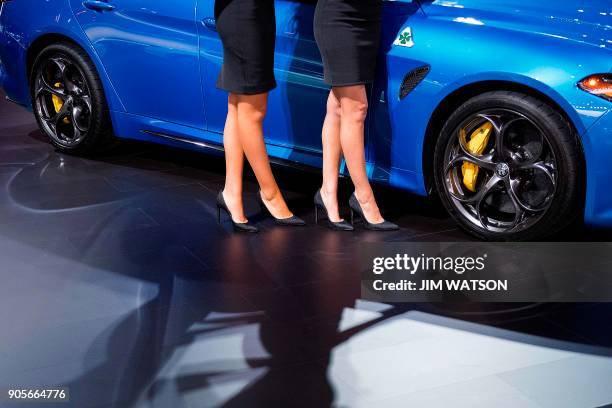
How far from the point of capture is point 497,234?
182 inches

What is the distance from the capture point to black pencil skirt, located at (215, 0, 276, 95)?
180 inches

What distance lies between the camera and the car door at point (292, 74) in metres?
4.89

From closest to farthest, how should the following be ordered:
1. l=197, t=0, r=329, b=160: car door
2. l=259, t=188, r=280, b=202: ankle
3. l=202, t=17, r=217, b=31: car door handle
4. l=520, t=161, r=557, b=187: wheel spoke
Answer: l=520, t=161, r=557, b=187: wheel spoke → l=197, t=0, r=329, b=160: car door → l=259, t=188, r=280, b=202: ankle → l=202, t=17, r=217, b=31: car door handle

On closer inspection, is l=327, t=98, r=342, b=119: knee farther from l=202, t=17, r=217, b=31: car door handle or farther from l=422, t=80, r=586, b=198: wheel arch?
l=202, t=17, r=217, b=31: car door handle

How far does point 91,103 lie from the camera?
5.95 metres

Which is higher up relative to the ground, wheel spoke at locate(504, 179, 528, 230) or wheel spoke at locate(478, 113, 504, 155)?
wheel spoke at locate(478, 113, 504, 155)

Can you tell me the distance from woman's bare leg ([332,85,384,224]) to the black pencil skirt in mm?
333

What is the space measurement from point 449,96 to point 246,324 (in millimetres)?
1441

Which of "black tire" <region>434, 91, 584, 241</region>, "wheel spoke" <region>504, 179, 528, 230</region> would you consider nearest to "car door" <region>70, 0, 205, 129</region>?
"black tire" <region>434, 91, 584, 241</region>

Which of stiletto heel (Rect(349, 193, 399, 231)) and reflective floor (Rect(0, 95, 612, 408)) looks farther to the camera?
stiletto heel (Rect(349, 193, 399, 231))

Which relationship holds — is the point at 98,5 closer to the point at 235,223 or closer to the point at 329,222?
the point at 235,223

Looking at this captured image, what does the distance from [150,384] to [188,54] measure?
234cm

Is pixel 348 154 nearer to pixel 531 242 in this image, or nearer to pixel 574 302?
pixel 531 242

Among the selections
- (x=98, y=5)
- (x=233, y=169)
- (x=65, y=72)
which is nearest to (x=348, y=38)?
(x=233, y=169)
